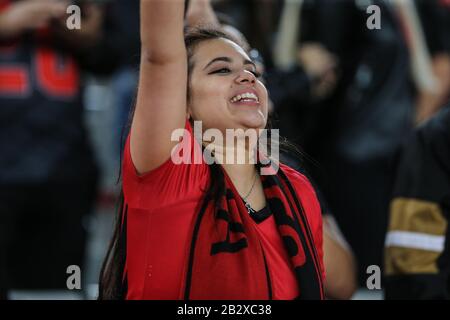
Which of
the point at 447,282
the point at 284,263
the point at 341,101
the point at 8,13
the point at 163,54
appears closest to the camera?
the point at 163,54

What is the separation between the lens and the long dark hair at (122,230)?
1688mm

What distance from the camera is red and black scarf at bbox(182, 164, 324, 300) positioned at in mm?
1626

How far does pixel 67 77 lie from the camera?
3.49 m

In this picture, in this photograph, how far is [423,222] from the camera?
244 centimetres

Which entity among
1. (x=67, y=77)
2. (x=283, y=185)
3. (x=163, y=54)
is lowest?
(x=283, y=185)

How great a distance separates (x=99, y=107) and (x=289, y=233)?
8.60 feet

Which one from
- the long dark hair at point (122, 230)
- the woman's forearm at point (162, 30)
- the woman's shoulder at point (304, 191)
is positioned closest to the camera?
the woman's forearm at point (162, 30)

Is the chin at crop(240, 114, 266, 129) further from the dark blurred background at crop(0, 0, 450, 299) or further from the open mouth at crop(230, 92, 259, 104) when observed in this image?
the dark blurred background at crop(0, 0, 450, 299)

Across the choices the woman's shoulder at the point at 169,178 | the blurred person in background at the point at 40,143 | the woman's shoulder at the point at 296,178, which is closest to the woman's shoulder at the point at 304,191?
the woman's shoulder at the point at 296,178

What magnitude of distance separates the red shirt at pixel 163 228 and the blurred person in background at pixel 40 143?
1.75 metres

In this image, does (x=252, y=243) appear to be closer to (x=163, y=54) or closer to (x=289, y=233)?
(x=289, y=233)

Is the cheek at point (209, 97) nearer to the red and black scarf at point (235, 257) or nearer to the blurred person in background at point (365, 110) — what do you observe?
the red and black scarf at point (235, 257)

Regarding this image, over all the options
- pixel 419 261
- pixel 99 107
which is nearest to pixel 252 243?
pixel 419 261

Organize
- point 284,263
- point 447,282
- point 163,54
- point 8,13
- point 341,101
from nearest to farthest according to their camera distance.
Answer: point 163,54, point 284,263, point 447,282, point 8,13, point 341,101
